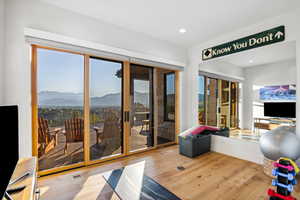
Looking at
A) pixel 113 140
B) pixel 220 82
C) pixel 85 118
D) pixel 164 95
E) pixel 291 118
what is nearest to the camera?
pixel 291 118

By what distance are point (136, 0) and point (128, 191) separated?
2.95 meters

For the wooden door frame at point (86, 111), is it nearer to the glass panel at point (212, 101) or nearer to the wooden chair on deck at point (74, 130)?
the wooden chair on deck at point (74, 130)

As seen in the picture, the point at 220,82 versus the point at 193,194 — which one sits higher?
the point at 220,82

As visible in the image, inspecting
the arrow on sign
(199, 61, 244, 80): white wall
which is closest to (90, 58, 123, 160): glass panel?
(199, 61, 244, 80): white wall

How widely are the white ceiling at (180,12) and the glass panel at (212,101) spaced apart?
1.32m

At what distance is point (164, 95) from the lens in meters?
4.09

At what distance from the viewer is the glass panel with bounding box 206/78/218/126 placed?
3946 mm

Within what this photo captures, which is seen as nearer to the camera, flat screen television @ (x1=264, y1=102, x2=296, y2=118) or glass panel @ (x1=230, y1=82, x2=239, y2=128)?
flat screen television @ (x1=264, y1=102, x2=296, y2=118)

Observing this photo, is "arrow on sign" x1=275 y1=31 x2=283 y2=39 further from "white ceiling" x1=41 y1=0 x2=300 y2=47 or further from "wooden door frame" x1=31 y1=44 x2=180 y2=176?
"wooden door frame" x1=31 y1=44 x2=180 y2=176

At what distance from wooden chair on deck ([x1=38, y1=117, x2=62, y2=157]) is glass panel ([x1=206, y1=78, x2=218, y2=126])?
12.0ft

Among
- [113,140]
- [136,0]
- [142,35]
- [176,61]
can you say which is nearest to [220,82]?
[176,61]

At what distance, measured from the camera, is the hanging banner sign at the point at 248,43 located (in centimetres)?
266

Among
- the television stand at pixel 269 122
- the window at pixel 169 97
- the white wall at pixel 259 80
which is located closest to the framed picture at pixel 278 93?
the white wall at pixel 259 80

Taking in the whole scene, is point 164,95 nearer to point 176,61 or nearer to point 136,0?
point 176,61
